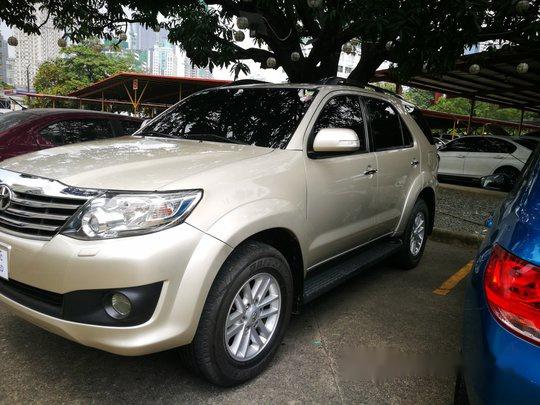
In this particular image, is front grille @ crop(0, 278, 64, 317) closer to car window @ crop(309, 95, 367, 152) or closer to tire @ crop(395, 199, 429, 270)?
car window @ crop(309, 95, 367, 152)

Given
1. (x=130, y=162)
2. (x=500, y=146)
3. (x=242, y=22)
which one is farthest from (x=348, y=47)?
(x=130, y=162)

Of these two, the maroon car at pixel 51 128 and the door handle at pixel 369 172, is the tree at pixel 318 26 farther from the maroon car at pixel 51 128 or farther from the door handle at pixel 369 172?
the door handle at pixel 369 172

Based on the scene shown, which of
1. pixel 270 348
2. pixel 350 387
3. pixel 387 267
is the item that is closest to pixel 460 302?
pixel 387 267

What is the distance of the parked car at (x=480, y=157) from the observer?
36.6 feet

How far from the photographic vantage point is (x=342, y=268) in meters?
3.40

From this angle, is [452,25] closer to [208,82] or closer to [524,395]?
[524,395]

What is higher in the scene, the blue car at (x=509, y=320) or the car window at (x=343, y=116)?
the car window at (x=343, y=116)

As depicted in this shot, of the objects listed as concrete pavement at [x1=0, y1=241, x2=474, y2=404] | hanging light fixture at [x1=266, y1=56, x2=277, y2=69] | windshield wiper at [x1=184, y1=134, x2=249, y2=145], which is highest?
hanging light fixture at [x1=266, y1=56, x2=277, y2=69]

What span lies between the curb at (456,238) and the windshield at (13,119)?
5.41 meters

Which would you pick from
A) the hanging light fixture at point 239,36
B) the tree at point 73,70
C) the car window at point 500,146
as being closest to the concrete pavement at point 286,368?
the hanging light fixture at point 239,36

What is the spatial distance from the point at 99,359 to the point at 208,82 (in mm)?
15876

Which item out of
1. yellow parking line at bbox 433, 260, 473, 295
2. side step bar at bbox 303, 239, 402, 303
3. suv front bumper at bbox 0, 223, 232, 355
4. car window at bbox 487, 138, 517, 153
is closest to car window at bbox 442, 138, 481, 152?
car window at bbox 487, 138, 517, 153

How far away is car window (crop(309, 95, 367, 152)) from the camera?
3.21 m

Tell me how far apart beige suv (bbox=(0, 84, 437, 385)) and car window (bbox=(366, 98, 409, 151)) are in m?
0.29
